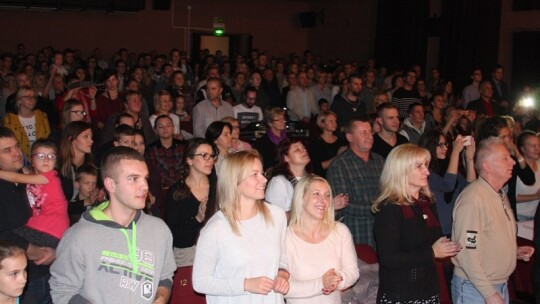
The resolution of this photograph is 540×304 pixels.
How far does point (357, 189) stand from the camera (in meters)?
5.75

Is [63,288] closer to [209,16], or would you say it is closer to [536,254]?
[536,254]

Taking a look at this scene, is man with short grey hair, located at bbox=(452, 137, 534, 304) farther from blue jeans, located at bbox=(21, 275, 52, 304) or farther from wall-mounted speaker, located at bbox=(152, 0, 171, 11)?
wall-mounted speaker, located at bbox=(152, 0, 171, 11)

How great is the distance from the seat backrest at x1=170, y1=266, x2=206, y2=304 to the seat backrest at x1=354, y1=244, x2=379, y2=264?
3.96 ft

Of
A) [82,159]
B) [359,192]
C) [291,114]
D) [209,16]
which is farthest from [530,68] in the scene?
[82,159]

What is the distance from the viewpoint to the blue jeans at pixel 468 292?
4531 millimetres

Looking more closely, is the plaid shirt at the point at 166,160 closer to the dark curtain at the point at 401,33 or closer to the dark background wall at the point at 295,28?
the dark background wall at the point at 295,28

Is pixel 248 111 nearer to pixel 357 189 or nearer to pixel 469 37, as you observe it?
pixel 357 189

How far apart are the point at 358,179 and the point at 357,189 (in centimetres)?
10

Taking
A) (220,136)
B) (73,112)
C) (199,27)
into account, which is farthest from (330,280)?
(199,27)

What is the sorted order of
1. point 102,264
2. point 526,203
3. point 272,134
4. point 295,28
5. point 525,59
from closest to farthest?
1. point 102,264
2. point 526,203
3. point 272,134
4. point 525,59
5. point 295,28

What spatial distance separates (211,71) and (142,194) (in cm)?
904

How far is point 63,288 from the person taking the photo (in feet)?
11.0

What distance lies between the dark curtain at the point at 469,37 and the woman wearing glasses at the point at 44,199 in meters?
12.3

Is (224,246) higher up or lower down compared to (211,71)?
lower down
